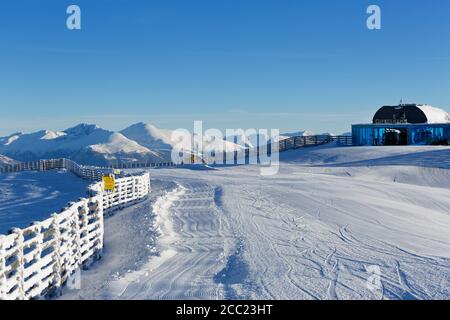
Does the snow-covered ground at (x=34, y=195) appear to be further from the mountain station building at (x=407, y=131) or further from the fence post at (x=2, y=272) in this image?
the mountain station building at (x=407, y=131)

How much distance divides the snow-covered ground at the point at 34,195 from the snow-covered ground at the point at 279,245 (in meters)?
5.33

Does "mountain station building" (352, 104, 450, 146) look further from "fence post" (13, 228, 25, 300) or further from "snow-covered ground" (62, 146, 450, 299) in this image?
"fence post" (13, 228, 25, 300)

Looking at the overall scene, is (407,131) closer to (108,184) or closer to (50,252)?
(108,184)

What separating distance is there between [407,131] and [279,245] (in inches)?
1715

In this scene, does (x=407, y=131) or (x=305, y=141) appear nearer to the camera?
(x=407, y=131)

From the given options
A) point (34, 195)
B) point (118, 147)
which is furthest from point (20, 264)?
point (118, 147)

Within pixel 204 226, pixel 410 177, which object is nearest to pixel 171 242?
pixel 204 226

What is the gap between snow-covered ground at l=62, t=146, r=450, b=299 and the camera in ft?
29.0

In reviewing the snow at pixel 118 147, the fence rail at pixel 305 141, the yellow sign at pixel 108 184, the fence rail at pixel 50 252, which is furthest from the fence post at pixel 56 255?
the snow at pixel 118 147

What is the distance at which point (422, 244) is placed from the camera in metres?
12.8

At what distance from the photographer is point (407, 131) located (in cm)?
5200

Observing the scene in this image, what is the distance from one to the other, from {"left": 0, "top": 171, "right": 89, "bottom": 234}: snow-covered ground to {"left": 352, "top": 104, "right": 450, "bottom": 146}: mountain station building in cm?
2928
